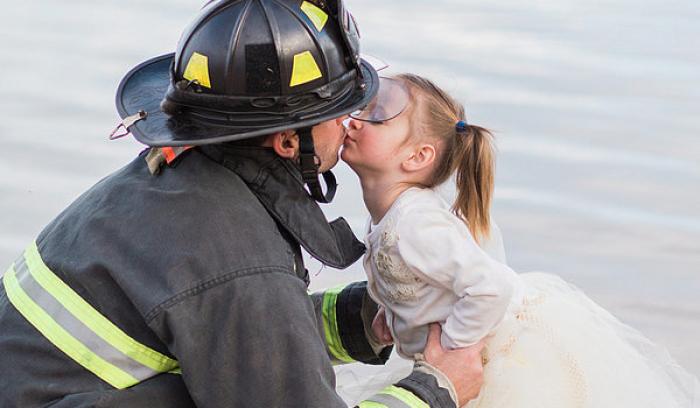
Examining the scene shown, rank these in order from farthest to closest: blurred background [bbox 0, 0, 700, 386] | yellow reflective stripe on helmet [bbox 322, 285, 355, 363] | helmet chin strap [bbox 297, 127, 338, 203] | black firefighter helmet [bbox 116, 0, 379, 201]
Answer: blurred background [bbox 0, 0, 700, 386]
yellow reflective stripe on helmet [bbox 322, 285, 355, 363]
helmet chin strap [bbox 297, 127, 338, 203]
black firefighter helmet [bbox 116, 0, 379, 201]

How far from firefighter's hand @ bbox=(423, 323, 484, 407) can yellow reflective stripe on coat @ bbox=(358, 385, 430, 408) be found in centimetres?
21

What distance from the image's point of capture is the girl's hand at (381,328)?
3666mm

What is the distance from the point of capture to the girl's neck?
11.5 feet

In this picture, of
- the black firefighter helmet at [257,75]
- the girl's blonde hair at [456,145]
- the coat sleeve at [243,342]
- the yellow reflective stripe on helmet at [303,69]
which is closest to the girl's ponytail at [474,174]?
the girl's blonde hair at [456,145]

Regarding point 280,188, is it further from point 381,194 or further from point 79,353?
point 381,194

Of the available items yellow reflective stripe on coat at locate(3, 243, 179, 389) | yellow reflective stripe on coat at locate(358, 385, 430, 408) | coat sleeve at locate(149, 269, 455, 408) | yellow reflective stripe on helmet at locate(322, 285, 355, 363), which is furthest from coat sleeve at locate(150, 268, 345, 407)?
yellow reflective stripe on helmet at locate(322, 285, 355, 363)

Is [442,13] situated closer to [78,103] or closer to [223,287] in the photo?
[78,103]

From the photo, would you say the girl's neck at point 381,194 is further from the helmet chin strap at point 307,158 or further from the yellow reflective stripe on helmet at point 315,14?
the yellow reflective stripe on helmet at point 315,14

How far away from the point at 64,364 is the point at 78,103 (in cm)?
490

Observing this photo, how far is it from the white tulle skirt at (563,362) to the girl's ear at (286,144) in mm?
826

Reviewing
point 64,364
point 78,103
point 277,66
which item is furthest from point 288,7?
point 78,103

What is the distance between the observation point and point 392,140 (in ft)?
11.5

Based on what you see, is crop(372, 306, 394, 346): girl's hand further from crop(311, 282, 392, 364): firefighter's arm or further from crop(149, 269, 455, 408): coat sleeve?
crop(149, 269, 455, 408): coat sleeve

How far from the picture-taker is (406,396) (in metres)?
3.01
